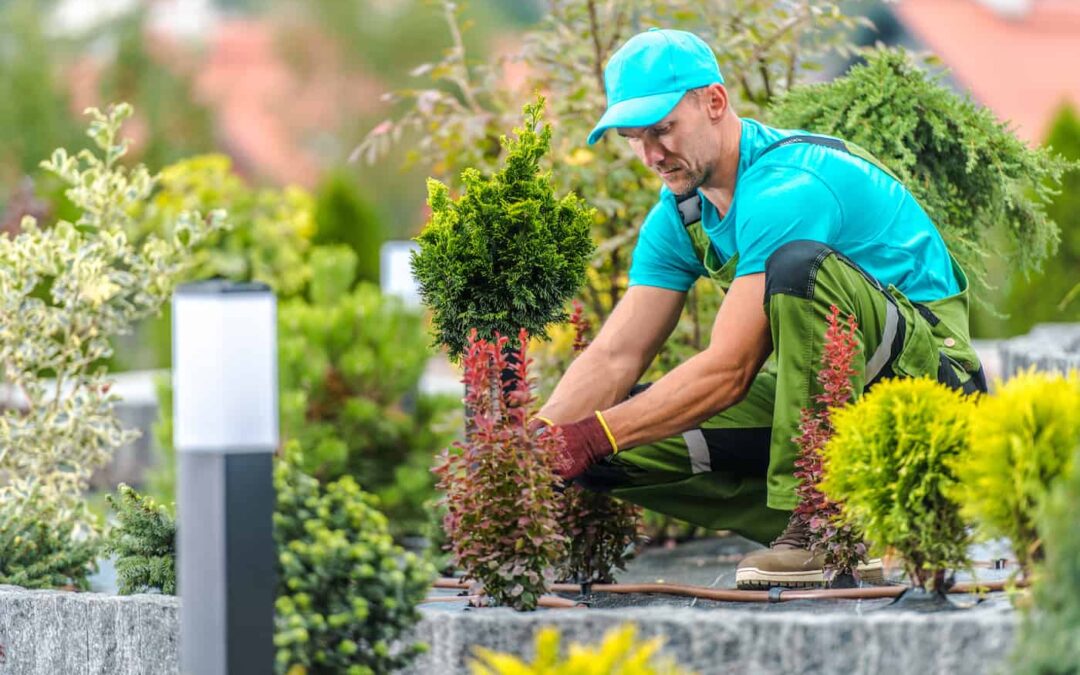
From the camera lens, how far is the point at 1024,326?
42.5 ft

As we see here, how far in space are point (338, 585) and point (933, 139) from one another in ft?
8.67

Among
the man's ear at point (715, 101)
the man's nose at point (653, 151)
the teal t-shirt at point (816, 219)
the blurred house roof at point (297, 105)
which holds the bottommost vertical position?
the teal t-shirt at point (816, 219)

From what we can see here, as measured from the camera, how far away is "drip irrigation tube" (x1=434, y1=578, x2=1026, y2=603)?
319cm

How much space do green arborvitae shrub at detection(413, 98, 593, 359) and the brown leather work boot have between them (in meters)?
0.74

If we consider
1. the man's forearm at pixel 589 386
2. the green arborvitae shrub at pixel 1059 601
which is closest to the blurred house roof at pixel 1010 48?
the man's forearm at pixel 589 386

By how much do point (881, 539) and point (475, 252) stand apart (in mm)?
1176

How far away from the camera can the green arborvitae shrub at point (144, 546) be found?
3.63 metres

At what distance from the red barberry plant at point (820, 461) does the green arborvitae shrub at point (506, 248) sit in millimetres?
660

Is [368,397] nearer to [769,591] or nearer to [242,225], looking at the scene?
[242,225]

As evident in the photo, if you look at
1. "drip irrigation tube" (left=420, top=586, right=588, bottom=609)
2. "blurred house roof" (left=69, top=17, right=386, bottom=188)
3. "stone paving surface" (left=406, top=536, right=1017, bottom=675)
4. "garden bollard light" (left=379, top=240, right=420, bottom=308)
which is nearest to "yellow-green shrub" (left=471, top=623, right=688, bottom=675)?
"stone paving surface" (left=406, top=536, right=1017, bottom=675)

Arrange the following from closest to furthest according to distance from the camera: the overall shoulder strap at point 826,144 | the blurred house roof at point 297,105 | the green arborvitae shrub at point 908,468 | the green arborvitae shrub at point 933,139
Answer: the green arborvitae shrub at point 908,468 < the overall shoulder strap at point 826,144 < the green arborvitae shrub at point 933,139 < the blurred house roof at point 297,105

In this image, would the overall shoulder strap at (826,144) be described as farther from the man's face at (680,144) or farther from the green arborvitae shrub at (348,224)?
the green arborvitae shrub at (348,224)

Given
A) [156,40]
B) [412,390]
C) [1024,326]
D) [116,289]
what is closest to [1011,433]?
[116,289]

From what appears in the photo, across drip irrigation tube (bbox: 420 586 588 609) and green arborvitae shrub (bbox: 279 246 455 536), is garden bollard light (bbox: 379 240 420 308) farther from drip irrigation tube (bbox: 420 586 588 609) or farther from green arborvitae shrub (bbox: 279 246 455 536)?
drip irrigation tube (bbox: 420 586 588 609)
